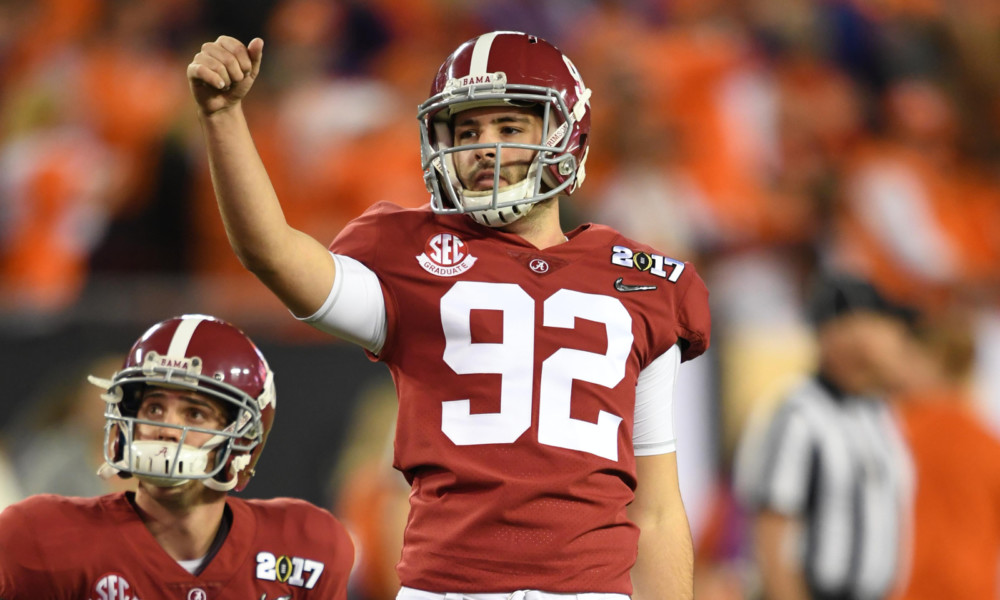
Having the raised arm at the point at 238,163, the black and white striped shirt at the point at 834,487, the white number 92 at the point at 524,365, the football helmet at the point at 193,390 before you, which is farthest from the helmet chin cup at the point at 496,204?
the black and white striped shirt at the point at 834,487

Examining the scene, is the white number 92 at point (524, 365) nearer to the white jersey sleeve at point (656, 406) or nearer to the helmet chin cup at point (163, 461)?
the white jersey sleeve at point (656, 406)

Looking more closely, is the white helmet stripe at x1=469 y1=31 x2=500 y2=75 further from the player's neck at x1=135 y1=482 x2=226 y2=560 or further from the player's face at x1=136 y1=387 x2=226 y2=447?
the player's neck at x1=135 y1=482 x2=226 y2=560

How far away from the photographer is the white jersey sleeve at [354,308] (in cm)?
229

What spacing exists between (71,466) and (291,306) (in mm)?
3364

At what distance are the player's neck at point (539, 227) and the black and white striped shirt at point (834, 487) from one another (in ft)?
9.27

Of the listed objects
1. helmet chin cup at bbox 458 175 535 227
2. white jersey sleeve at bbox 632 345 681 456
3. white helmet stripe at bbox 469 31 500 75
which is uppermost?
white helmet stripe at bbox 469 31 500 75

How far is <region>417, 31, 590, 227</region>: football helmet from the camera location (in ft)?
8.04

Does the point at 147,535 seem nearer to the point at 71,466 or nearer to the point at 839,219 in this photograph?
the point at 71,466

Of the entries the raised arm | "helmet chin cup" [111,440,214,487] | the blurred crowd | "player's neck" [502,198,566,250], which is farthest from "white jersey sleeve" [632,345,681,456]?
the blurred crowd

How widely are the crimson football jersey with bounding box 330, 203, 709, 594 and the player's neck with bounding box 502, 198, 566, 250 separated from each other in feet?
0.13

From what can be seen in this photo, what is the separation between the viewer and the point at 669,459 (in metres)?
2.66

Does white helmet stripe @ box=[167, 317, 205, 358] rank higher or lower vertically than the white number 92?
higher

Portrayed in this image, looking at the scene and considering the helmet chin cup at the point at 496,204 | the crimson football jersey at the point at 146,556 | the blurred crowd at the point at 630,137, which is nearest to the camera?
the helmet chin cup at the point at 496,204

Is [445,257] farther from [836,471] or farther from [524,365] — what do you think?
[836,471]
